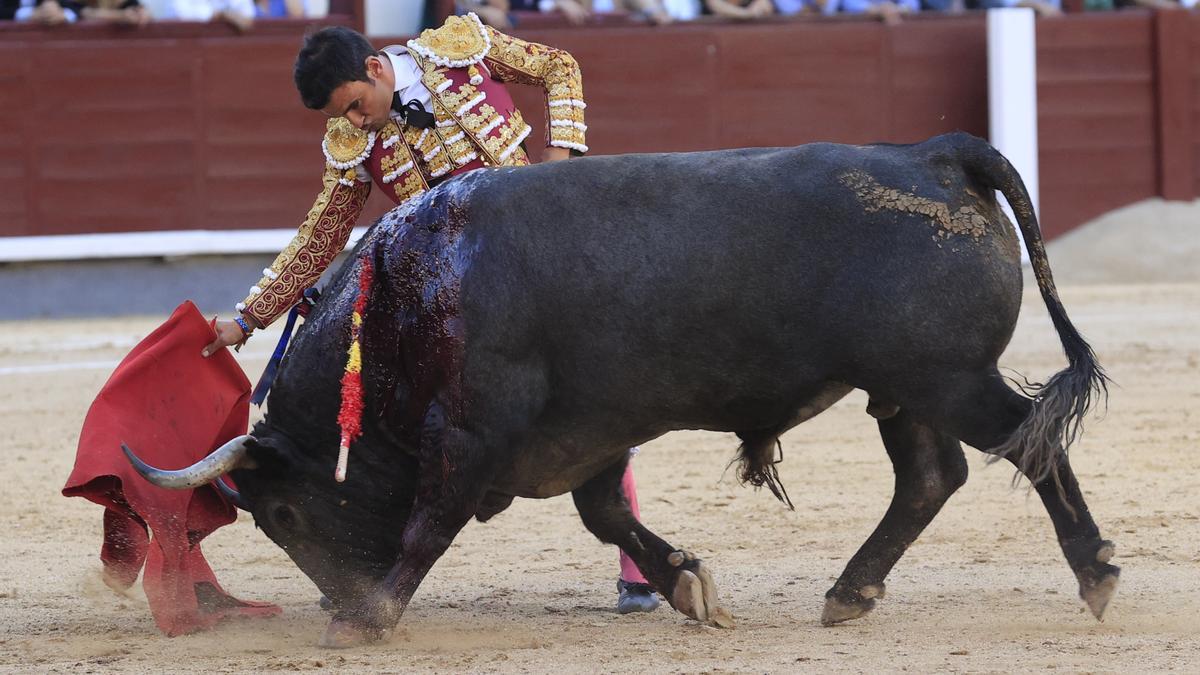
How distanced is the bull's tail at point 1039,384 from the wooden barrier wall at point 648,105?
6521 millimetres

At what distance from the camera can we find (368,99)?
334 cm

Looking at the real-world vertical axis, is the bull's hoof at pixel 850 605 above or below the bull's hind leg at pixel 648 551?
below

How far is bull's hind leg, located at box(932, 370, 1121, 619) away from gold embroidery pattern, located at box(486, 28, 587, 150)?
1007 millimetres

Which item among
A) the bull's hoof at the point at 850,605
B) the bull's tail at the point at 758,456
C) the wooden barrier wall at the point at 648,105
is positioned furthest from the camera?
the wooden barrier wall at the point at 648,105

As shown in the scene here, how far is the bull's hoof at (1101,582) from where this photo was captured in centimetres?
307

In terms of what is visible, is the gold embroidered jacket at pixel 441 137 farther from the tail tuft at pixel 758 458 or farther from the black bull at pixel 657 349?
the tail tuft at pixel 758 458

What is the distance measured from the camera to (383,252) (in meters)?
3.25

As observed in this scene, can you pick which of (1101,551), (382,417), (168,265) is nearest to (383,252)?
(382,417)

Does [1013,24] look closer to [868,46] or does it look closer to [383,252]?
[868,46]

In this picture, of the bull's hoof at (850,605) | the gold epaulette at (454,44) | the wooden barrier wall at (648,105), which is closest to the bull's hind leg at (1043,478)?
the bull's hoof at (850,605)

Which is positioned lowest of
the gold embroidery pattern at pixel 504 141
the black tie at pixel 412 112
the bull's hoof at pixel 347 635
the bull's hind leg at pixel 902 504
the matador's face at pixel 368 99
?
the bull's hoof at pixel 347 635

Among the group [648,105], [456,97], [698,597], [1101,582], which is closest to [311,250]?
[456,97]

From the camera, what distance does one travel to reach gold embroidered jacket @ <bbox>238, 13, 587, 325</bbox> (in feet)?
11.4

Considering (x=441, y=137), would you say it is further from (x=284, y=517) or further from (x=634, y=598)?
(x=634, y=598)
